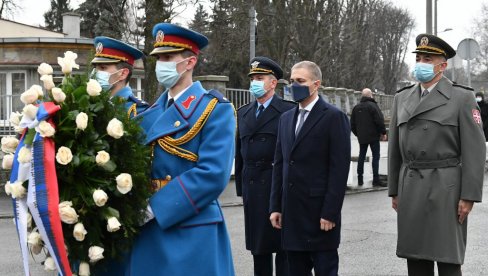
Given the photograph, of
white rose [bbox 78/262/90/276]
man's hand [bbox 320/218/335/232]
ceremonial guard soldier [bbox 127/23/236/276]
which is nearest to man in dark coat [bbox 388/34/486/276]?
man's hand [bbox 320/218/335/232]

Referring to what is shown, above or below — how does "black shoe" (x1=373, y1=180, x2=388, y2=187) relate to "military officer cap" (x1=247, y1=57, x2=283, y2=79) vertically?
below

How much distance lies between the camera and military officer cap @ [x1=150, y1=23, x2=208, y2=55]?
13.3ft

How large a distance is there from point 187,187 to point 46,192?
73cm

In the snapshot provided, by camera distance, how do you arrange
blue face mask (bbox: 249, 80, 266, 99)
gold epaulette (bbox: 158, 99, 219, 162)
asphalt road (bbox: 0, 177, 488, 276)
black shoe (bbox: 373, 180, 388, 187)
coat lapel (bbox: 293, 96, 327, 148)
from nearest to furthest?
gold epaulette (bbox: 158, 99, 219, 162) < coat lapel (bbox: 293, 96, 327, 148) < blue face mask (bbox: 249, 80, 266, 99) < asphalt road (bbox: 0, 177, 488, 276) < black shoe (bbox: 373, 180, 388, 187)

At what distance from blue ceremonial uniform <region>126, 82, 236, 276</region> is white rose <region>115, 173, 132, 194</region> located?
0.28m

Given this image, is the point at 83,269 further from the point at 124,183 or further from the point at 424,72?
the point at 424,72

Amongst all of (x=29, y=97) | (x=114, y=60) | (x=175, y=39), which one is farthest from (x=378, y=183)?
(x=29, y=97)

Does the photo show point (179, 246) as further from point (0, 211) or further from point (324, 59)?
point (324, 59)

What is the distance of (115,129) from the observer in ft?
11.5

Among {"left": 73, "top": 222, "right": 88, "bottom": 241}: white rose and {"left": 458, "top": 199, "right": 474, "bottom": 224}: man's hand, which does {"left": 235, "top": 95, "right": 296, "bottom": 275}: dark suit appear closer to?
{"left": 458, "top": 199, "right": 474, "bottom": 224}: man's hand

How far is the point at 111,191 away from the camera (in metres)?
3.56

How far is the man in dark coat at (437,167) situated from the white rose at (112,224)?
2.67m

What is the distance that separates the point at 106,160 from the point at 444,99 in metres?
2.89

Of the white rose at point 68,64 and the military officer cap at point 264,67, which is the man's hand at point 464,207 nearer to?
the military officer cap at point 264,67
